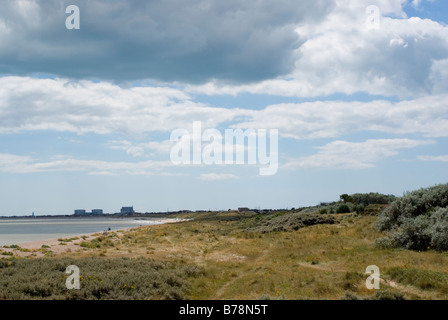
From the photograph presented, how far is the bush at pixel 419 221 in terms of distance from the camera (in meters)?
24.7

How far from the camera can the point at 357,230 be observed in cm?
3697

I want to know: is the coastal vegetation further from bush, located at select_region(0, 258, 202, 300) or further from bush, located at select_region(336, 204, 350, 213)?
bush, located at select_region(336, 204, 350, 213)

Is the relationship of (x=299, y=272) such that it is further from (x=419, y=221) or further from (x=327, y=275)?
(x=419, y=221)

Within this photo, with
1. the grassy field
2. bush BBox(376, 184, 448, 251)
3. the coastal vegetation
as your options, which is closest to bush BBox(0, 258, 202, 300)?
the coastal vegetation

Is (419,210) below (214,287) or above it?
above

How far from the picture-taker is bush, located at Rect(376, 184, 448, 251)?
24.7m

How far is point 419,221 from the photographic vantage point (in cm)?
2706

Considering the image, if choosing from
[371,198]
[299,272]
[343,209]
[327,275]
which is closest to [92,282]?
[299,272]

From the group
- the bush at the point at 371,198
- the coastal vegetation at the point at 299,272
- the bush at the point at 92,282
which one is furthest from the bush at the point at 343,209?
the bush at the point at 92,282
